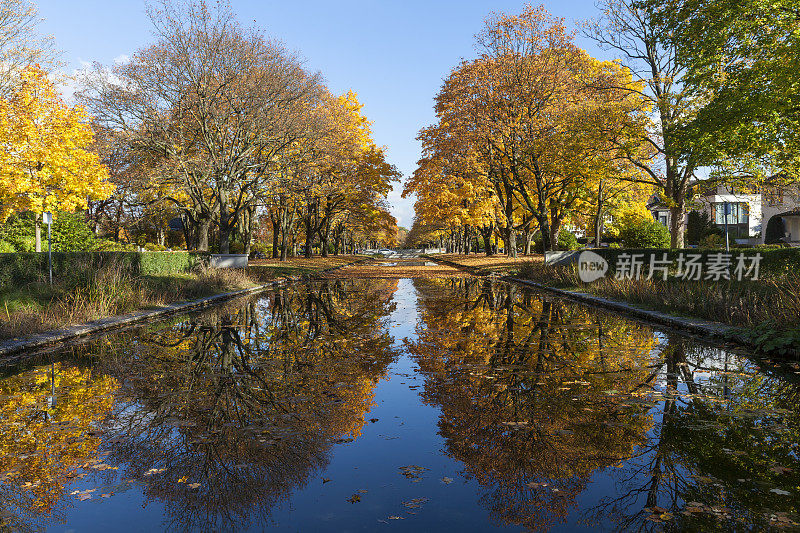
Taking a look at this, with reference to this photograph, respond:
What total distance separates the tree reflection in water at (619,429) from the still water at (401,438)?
0.03 m

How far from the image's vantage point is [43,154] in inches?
1107

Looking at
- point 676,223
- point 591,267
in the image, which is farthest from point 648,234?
point 591,267

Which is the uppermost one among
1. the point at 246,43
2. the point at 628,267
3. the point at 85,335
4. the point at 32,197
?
the point at 246,43

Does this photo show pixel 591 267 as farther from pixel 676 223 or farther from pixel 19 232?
pixel 19 232

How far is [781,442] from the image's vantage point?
4.91 m

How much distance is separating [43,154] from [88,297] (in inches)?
755

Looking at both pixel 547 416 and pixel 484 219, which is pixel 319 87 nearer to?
pixel 484 219

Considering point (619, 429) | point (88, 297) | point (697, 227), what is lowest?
point (619, 429)

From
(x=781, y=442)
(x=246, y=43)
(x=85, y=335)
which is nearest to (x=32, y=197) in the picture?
(x=246, y=43)

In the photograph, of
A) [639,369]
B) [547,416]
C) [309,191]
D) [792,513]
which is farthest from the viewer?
[309,191]

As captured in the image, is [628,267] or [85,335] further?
[628,267]

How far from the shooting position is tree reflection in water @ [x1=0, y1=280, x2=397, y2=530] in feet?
13.6

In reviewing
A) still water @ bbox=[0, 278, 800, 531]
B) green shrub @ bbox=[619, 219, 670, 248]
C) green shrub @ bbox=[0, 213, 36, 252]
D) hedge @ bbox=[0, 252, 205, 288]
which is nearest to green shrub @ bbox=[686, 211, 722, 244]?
green shrub @ bbox=[619, 219, 670, 248]

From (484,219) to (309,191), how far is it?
15941 millimetres
